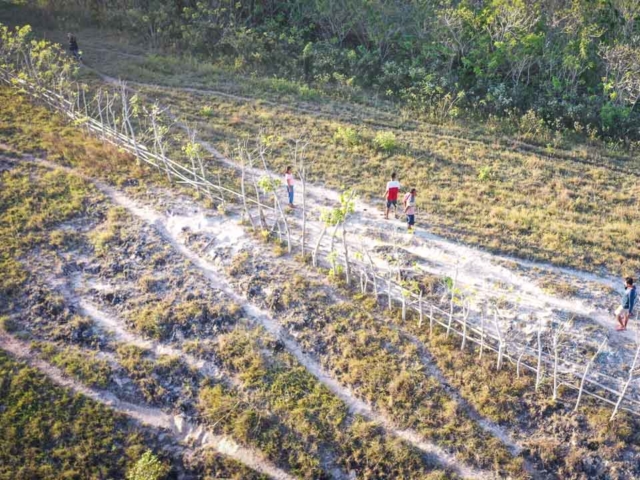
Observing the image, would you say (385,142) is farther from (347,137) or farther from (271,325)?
(271,325)

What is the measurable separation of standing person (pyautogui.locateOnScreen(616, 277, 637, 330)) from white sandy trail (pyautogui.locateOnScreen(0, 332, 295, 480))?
842 cm

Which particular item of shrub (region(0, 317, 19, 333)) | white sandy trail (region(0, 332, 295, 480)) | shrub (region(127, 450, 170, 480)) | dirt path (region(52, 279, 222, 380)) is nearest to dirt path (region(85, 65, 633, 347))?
dirt path (region(52, 279, 222, 380))

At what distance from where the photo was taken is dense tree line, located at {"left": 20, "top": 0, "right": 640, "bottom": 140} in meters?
24.2

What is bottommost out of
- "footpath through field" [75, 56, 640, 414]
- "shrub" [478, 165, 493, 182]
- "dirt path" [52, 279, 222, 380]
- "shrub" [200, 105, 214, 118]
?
"dirt path" [52, 279, 222, 380]

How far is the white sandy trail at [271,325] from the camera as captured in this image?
1064 centimetres

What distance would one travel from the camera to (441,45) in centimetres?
2702

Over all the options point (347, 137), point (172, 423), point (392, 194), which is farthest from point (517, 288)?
point (347, 137)

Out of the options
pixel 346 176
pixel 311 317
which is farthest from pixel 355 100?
pixel 311 317

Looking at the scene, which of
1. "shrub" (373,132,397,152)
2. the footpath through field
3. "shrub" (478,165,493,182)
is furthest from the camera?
"shrub" (373,132,397,152)

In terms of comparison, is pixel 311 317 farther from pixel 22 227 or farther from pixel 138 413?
pixel 22 227

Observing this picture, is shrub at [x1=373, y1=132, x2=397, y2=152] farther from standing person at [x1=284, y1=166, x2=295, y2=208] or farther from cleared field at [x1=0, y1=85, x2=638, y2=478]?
cleared field at [x1=0, y1=85, x2=638, y2=478]

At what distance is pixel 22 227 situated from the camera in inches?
621

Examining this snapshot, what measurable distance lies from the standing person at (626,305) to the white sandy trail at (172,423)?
8423mm

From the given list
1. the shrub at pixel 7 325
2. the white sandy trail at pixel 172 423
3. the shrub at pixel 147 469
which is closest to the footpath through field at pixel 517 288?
the white sandy trail at pixel 172 423
